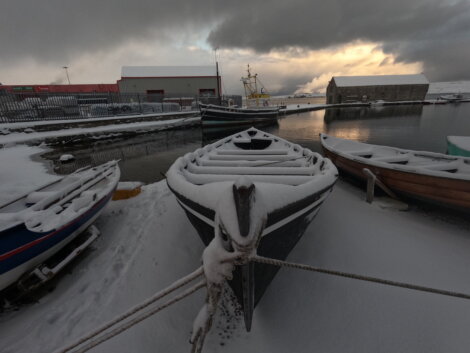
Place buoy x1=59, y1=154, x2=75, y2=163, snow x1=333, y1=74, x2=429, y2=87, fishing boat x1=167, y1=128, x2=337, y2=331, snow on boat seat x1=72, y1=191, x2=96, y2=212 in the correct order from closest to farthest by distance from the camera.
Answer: fishing boat x1=167, y1=128, x2=337, y2=331 → snow on boat seat x1=72, y1=191, x2=96, y2=212 → buoy x1=59, y1=154, x2=75, y2=163 → snow x1=333, y1=74, x2=429, y2=87

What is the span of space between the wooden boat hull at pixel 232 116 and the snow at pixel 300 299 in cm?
A: 1606

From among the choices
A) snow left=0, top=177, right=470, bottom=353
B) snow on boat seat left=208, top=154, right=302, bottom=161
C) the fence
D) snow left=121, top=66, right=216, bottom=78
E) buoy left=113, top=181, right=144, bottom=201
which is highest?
snow left=121, top=66, right=216, bottom=78

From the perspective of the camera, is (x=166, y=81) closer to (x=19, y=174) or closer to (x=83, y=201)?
(x=19, y=174)

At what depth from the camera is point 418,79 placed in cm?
5559

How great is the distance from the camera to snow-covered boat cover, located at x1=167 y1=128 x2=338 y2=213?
199 centimetres

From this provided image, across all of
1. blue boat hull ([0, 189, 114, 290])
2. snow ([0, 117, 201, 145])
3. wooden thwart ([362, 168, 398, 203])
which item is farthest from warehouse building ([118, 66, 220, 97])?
blue boat hull ([0, 189, 114, 290])

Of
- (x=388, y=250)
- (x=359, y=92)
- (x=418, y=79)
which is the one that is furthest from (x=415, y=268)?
(x=418, y=79)

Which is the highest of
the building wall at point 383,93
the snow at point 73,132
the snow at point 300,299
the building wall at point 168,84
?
the building wall at point 168,84

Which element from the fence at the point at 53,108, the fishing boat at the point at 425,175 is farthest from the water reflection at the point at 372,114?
the fence at the point at 53,108

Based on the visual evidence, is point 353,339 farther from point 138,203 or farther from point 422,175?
point 138,203

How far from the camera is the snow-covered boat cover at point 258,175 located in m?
1.99

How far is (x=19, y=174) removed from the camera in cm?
707

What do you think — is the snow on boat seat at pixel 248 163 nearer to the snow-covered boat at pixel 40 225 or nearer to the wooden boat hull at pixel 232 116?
the snow-covered boat at pixel 40 225

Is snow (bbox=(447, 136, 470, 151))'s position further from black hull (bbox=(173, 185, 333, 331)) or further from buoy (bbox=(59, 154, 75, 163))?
buoy (bbox=(59, 154, 75, 163))
